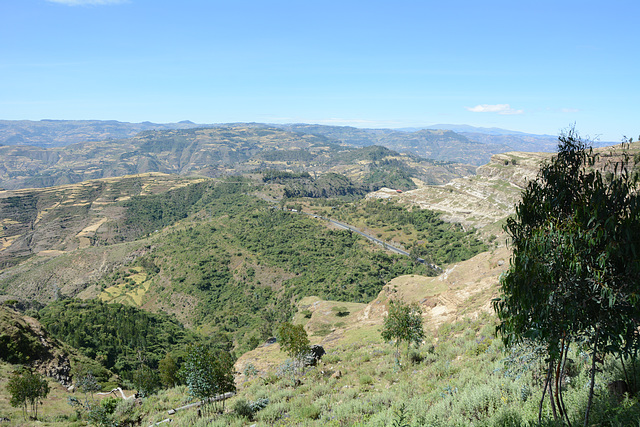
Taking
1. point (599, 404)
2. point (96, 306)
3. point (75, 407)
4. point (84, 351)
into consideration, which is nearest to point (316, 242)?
point (96, 306)

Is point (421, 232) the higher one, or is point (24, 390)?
point (24, 390)

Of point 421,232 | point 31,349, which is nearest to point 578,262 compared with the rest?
point 31,349

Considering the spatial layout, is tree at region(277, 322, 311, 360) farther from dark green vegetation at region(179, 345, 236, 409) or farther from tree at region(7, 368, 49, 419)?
tree at region(7, 368, 49, 419)

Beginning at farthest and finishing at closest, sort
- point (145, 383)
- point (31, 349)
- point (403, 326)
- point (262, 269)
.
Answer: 1. point (262, 269)
2. point (31, 349)
3. point (145, 383)
4. point (403, 326)

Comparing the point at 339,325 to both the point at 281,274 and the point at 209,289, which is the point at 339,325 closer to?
the point at 281,274

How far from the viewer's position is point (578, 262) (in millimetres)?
7953

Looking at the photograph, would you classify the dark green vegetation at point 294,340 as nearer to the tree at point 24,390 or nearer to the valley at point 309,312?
the valley at point 309,312

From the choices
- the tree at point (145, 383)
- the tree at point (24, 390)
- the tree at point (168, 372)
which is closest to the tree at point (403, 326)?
the tree at point (168, 372)

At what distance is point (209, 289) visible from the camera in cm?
13300

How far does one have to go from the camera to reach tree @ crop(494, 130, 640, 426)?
7.70 meters

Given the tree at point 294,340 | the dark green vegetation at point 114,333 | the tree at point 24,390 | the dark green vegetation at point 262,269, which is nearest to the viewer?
the tree at point 24,390

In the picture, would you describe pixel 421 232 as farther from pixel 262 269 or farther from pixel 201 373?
pixel 201 373

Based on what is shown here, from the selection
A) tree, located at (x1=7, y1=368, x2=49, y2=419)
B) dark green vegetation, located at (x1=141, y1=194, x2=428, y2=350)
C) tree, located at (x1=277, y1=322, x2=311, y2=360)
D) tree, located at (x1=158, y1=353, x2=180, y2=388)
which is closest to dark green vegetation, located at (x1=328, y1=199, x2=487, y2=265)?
dark green vegetation, located at (x1=141, y1=194, x2=428, y2=350)

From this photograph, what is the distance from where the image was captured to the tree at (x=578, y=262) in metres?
7.70
